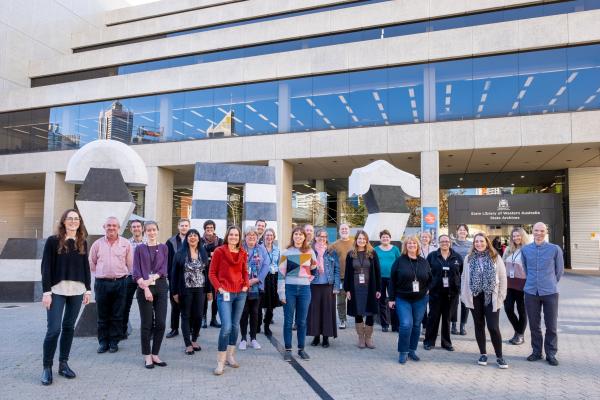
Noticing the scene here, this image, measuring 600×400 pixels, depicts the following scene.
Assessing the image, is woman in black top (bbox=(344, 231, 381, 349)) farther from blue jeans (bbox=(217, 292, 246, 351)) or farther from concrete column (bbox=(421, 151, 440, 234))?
concrete column (bbox=(421, 151, 440, 234))

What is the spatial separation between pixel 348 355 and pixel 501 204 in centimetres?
1646

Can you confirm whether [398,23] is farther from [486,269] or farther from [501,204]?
[486,269]

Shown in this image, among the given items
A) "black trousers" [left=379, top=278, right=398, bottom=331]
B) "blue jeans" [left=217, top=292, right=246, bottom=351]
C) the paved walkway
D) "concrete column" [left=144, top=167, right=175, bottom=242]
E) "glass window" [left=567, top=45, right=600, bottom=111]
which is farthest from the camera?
"concrete column" [left=144, top=167, right=175, bottom=242]

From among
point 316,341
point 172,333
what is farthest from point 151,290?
point 316,341

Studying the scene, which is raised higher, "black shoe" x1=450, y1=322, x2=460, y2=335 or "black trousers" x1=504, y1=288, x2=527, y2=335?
"black trousers" x1=504, y1=288, x2=527, y2=335

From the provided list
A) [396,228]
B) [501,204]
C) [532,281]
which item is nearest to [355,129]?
[501,204]

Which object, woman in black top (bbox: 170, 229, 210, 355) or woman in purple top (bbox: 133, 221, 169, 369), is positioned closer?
woman in purple top (bbox: 133, 221, 169, 369)

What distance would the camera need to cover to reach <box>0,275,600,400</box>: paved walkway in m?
4.32

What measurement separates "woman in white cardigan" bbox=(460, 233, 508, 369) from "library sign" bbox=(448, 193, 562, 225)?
15.4 metres

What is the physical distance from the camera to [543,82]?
1831 centimetres

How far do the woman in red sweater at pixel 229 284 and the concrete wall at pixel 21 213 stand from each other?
112 feet

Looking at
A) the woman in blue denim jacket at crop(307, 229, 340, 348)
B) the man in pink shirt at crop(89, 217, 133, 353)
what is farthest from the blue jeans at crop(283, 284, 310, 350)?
the man in pink shirt at crop(89, 217, 133, 353)

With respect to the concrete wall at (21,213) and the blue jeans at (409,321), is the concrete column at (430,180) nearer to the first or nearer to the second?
the blue jeans at (409,321)

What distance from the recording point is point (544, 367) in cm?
535
